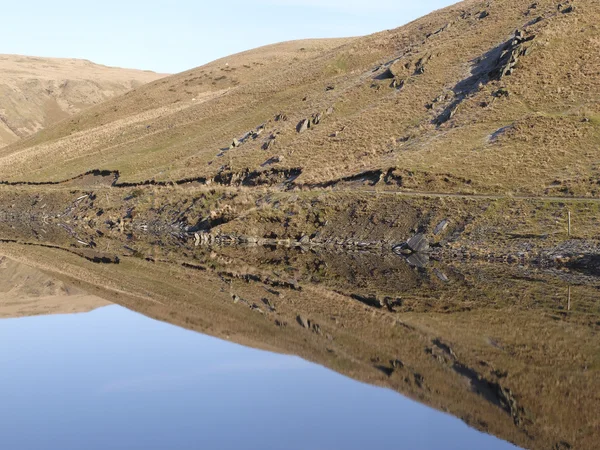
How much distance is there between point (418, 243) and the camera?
50031 mm

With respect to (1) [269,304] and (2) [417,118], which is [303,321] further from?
(2) [417,118]

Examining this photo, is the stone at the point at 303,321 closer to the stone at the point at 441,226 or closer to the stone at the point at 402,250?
the stone at the point at 402,250

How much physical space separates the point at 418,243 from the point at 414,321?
19911mm

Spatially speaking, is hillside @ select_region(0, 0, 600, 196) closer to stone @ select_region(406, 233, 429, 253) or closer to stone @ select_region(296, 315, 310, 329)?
stone @ select_region(406, 233, 429, 253)

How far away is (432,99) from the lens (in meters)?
83.2

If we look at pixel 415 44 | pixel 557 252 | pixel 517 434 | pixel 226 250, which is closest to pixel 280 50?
pixel 415 44

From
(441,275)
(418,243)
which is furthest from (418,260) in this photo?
(441,275)

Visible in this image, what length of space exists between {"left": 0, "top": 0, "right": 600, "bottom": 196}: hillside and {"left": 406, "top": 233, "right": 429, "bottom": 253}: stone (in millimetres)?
7941

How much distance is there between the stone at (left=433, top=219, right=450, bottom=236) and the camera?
50.7 m

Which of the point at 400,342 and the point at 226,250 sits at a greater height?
the point at 400,342

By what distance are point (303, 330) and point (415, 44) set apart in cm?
8046

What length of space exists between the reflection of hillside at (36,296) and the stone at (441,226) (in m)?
20.8

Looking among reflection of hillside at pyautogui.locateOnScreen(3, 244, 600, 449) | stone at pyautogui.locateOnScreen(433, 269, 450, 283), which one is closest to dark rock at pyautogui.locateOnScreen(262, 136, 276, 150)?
reflection of hillside at pyautogui.locateOnScreen(3, 244, 600, 449)

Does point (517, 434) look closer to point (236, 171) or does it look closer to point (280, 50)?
point (236, 171)
